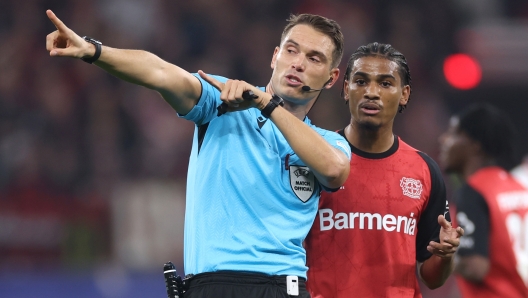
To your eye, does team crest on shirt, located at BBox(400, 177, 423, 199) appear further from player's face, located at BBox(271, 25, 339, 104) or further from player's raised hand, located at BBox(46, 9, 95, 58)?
player's raised hand, located at BBox(46, 9, 95, 58)

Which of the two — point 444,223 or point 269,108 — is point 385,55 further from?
point 269,108

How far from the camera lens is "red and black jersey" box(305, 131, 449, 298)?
4.43 m

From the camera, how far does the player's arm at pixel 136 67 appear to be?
3287 mm

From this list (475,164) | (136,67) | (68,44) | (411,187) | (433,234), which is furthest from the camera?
(475,164)

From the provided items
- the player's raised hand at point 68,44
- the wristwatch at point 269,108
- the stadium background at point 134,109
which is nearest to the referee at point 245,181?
the wristwatch at point 269,108

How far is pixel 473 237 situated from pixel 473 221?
112 millimetres

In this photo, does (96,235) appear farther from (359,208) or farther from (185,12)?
(359,208)

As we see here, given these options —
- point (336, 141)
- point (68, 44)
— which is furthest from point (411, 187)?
point (68, 44)

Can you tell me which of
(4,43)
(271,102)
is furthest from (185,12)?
(271,102)

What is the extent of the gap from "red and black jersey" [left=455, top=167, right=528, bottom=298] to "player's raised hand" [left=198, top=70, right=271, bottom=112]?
262 centimetres

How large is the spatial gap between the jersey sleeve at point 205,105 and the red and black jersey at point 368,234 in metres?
1.00

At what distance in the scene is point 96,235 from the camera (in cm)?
969

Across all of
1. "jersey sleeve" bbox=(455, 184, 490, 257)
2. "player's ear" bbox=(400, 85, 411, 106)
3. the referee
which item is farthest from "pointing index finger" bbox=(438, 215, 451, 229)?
"jersey sleeve" bbox=(455, 184, 490, 257)

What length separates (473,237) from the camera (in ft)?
18.6
